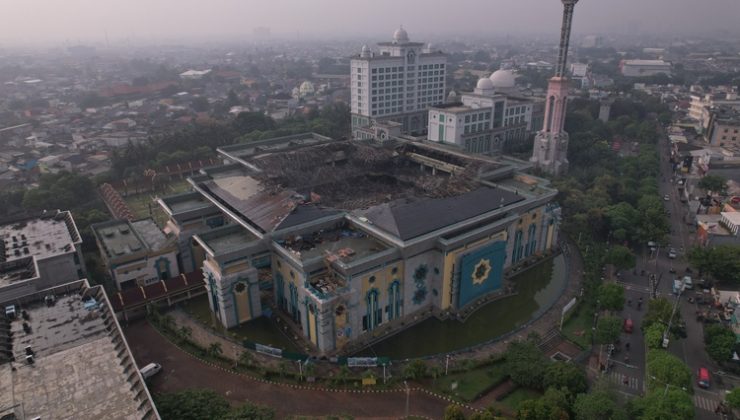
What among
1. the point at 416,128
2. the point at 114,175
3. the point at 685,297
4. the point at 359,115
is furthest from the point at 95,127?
the point at 685,297

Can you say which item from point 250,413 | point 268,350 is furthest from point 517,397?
point 268,350

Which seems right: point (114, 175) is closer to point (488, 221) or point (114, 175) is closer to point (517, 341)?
point (488, 221)

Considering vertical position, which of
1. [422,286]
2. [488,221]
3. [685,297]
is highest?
[488,221]

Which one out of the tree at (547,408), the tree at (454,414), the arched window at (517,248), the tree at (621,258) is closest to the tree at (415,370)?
the tree at (454,414)

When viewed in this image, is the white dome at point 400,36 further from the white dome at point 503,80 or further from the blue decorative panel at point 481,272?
the blue decorative panel at point 481,272

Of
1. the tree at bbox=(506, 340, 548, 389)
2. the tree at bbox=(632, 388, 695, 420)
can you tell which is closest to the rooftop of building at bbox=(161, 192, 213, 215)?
the tree at bbox=(506, 340, 548, 389)

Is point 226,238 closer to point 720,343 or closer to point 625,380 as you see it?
point 625,380

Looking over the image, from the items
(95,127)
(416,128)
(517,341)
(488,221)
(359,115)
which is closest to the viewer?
(517,341)

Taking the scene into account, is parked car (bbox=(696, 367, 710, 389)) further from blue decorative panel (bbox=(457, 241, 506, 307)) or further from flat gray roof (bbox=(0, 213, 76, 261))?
flat gray roof (bbox=(0, 213, 76, 261))
